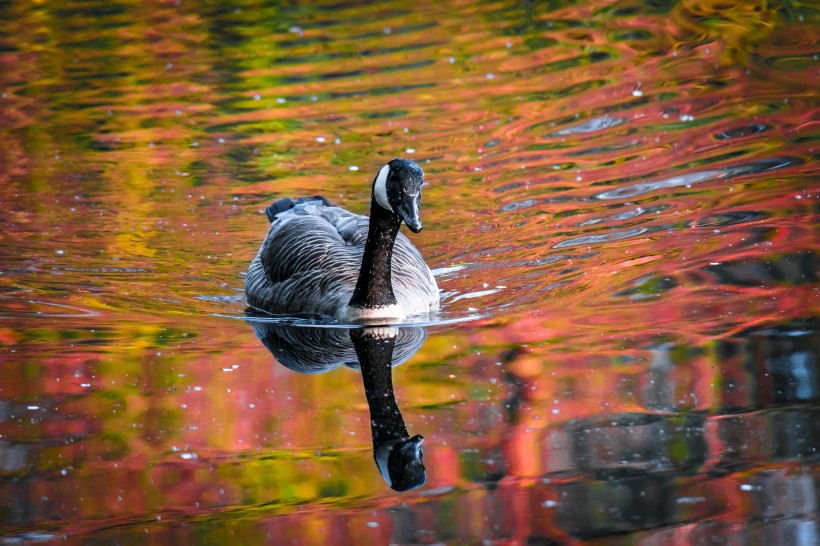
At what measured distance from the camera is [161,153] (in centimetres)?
1580

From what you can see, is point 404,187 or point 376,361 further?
point 404,187

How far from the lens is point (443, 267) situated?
39.2ft

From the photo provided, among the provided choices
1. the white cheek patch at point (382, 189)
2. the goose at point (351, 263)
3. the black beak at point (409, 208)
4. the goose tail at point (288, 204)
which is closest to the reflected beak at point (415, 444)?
the goose at point (351, 263)

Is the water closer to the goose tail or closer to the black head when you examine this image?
the black head

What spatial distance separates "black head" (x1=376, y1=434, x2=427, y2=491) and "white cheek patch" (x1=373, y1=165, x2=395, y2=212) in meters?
2.85

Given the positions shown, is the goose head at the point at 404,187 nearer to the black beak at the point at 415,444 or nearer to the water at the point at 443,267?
the water at the point at 443,267

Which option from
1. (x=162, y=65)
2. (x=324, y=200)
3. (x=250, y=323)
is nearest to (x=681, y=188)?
(x=324, y=200)

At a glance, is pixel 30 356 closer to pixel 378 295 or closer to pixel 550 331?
pixel 378 295

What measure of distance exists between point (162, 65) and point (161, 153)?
15.3ft

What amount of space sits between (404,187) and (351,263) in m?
1.49

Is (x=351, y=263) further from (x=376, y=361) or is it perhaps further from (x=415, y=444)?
(x=415, y=444)

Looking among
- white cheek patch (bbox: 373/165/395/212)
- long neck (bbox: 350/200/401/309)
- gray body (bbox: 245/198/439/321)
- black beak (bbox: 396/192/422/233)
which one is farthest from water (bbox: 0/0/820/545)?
white cheek patch (bbox: 373/165/395/212)

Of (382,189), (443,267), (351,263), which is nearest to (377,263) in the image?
(382,189)

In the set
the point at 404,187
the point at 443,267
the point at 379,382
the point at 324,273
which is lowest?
the point at 379,382
